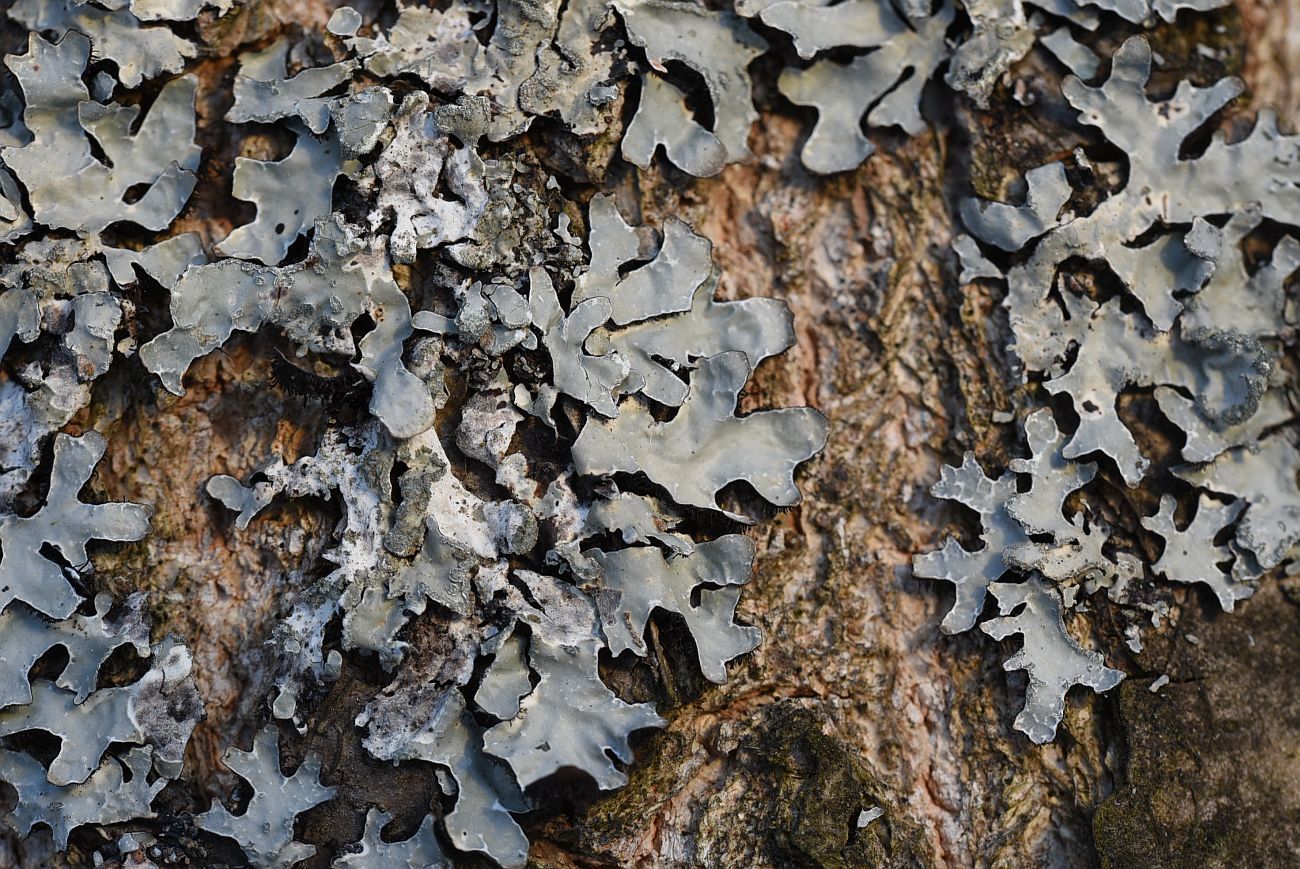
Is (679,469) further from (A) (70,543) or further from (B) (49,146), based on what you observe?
(B) (49,146)

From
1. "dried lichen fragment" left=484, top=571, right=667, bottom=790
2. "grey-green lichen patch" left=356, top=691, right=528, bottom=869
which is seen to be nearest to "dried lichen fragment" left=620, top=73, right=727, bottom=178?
"dried lichen fragment" left=484, top=571, right=667, bottom=790

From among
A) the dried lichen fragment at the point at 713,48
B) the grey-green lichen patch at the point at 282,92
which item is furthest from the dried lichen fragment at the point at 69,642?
the dried lichen fragment at the point at 713,48

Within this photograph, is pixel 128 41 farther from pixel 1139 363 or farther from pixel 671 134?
pixel 1139 363

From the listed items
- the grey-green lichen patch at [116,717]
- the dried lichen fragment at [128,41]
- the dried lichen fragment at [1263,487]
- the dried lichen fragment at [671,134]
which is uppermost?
the dried lichen fragment at [128,41]

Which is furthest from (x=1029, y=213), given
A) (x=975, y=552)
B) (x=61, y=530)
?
(x=61, y=530)

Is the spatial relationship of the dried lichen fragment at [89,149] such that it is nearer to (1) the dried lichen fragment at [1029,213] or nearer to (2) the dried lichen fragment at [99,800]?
(2) the dried lichen fragment at [99,800]

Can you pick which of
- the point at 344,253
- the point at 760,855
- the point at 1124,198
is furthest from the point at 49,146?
the point at 1124,198
